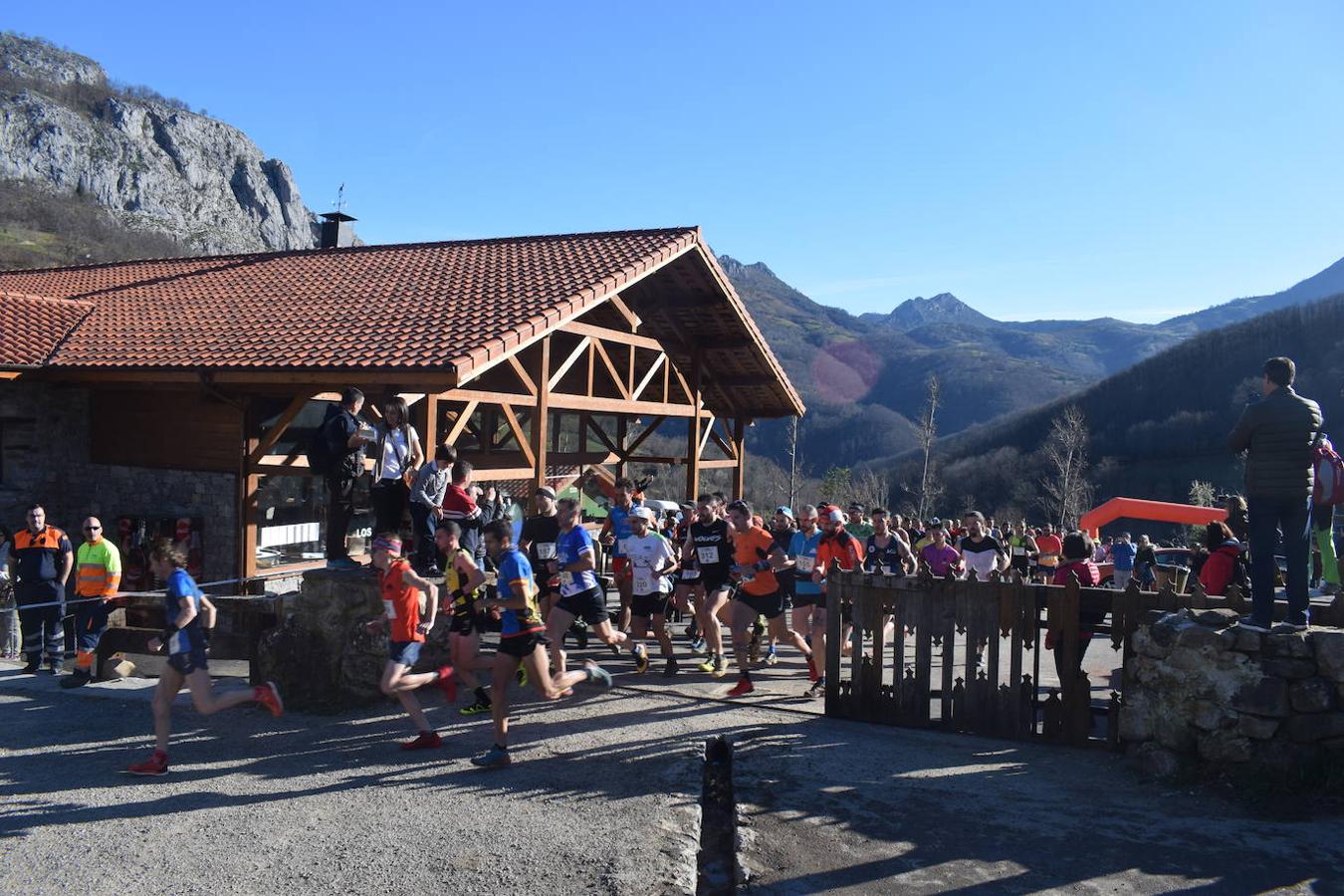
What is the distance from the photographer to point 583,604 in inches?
273

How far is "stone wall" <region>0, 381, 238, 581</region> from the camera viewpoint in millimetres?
11203

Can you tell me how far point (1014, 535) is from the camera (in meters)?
14.2

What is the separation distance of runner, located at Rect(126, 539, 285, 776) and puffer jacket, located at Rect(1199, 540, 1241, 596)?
7083 mm

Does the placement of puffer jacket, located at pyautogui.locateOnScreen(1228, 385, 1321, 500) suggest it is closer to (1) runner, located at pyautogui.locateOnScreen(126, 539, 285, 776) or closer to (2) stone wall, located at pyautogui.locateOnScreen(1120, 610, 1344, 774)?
(2) stone wall, located at pyautogui.locateOnScreen(1120, 610, 1344, 774)

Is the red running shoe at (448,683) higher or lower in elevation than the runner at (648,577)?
lower

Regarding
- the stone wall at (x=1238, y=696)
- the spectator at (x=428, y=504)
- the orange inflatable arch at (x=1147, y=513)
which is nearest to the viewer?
the stone wall at (x=1238, y=696)

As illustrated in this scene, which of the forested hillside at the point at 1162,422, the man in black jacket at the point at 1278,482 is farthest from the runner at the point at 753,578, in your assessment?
the forested hillside at the point at 1162,422

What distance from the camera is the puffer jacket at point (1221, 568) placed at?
7.28 metres

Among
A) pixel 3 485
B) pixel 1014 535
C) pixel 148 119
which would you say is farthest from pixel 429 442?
pixel 148 119

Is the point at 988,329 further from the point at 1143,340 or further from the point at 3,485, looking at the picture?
the point at 3,485

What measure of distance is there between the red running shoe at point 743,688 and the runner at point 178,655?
11.5ft

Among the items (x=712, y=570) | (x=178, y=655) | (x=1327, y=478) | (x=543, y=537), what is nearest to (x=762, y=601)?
(x=712, y=570)

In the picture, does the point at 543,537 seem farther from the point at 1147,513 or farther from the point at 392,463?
the point at 1147,513

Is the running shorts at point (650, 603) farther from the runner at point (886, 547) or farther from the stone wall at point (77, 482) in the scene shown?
the stone wall at point (77, 482)
